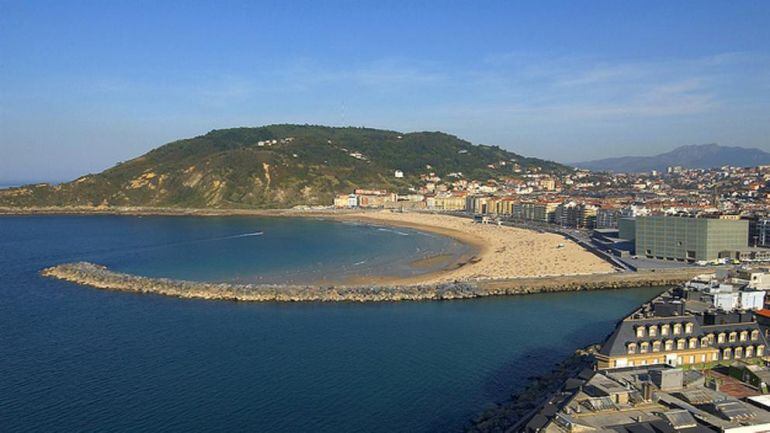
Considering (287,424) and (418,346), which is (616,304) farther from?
(287,424)

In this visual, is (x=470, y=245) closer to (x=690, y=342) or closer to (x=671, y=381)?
(x=690, y=342)

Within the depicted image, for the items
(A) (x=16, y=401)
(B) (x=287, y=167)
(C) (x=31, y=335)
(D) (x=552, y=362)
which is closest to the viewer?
(A) (x=16, y=401)

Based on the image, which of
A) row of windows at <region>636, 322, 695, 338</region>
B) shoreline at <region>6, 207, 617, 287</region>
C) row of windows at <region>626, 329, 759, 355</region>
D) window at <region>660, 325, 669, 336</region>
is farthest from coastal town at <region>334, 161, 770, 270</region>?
window at <region>660, 325, 669, 336</region>

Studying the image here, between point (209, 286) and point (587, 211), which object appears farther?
point (587, 211)

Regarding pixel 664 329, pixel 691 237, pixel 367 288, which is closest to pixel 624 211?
pixel 691 237

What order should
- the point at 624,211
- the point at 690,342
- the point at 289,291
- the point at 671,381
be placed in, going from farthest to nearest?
the point at 624,211 < the point at 289,291 < the point at 690,342 < the point at 671,381

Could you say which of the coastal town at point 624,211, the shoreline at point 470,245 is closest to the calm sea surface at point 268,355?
the shoreline at point 470,245

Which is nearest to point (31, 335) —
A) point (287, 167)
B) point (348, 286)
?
point (348, 286)

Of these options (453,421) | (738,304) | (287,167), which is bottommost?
(453,421)
